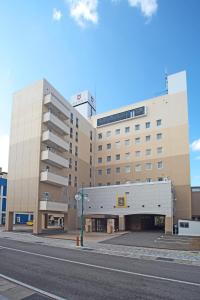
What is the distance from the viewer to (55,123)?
44.7 metres

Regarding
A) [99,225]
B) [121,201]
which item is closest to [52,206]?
[99,225]

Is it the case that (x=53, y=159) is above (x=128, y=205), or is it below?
above

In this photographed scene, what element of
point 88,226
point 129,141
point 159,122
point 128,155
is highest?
point 159,122

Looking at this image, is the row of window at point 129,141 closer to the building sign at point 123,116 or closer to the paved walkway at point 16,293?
the building sign at point 123,116

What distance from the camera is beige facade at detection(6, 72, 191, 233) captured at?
42.5 meters

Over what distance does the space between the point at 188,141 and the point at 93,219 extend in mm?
22721

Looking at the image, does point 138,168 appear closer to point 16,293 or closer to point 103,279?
point 103,279

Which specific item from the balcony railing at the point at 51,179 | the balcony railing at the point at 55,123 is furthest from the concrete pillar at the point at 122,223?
the balcony railing at the point at 55,123

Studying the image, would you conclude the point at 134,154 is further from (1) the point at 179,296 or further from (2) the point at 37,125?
(1) the point at 179,296

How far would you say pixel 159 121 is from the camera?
54.9 m

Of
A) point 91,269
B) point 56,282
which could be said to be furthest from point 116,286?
point 91,269

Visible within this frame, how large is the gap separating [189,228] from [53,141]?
2424 cm

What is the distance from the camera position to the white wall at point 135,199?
4262 cm

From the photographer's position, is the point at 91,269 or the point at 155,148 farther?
the point at 155,148
